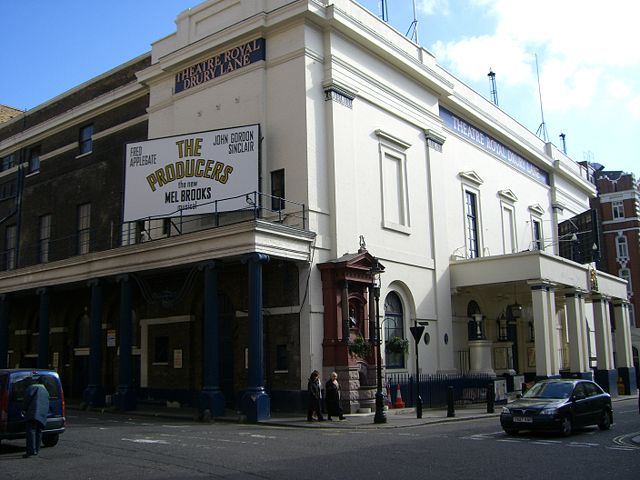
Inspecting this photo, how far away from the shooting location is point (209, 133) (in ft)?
78.0

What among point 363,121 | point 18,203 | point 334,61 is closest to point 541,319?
point 363,121

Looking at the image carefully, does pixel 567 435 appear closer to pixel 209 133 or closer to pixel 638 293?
pixel 209 133

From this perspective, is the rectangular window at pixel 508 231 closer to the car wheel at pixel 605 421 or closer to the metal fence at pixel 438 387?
the metal fence at pixel 438 387

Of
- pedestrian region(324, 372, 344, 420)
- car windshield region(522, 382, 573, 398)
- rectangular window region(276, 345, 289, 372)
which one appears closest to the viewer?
car windshield region(522, 382, 573, 398)

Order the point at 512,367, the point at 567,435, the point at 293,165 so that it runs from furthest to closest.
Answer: the point at 512,367
the point at 293,165
the point at 567,435

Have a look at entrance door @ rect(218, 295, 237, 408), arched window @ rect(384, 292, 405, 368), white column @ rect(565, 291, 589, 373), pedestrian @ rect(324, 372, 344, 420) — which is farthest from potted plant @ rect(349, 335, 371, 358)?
white column @ rect(565, 291, 589, 373)

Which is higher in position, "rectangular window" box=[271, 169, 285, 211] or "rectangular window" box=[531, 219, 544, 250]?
"rectangular window" box=[531, 219, 544, 250]

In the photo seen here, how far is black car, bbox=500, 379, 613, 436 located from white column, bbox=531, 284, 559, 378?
26.5 feet

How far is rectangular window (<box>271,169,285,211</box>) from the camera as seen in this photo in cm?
2328

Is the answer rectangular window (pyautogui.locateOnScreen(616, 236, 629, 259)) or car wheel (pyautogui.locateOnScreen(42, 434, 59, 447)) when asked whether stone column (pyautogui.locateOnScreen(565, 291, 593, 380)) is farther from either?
rectangular window (pyautogui.locateOnScreen(616, 236, 629, 259))

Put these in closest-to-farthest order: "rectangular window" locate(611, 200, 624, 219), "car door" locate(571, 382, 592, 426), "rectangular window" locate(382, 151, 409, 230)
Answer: "car door" locate(571, 382, 592, 426) → "rectangular window" locate(382, 151, 409, 230) → "rectangular window" locate(611, 200, 624, 219)

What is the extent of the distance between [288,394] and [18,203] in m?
22.1

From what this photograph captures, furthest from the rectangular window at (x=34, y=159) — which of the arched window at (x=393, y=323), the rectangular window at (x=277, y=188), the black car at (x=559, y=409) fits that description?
the black car at (x=559, y=409)

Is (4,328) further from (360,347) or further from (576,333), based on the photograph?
(576,333)
